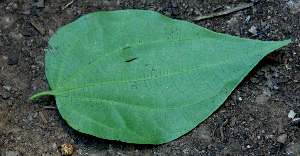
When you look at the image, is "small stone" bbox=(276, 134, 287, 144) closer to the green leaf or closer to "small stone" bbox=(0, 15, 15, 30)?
the green leaf

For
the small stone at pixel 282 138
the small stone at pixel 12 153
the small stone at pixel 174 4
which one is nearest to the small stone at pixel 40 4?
the small stone at pixel 174 4

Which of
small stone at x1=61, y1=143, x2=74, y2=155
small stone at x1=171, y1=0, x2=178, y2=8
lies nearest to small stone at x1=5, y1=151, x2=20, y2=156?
small stone at x1=61, y1=143, x2=74, y2=155

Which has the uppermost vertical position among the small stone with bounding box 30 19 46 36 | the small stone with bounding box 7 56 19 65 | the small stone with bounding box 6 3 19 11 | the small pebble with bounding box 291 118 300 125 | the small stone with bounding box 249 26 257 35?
the small stone with bounding box 249 26 257 35

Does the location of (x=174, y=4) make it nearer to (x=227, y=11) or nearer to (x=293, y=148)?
(x=227, y=11)

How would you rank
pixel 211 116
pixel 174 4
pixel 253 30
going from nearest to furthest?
1. pixel 211 116
2. pixel 253 30
3. pixel 174 4

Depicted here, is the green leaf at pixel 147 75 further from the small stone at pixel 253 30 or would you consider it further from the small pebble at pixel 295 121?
the small pebble at pixel 295 121

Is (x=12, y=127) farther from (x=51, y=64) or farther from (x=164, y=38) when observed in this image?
(x=164, y=38)

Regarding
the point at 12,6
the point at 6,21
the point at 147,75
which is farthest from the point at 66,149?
the point at 12,6
